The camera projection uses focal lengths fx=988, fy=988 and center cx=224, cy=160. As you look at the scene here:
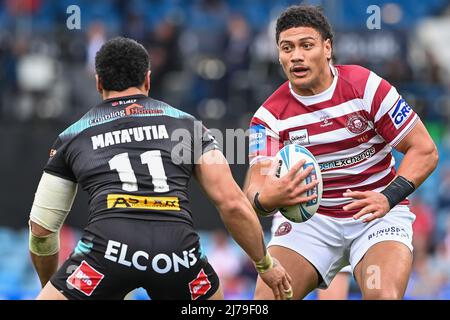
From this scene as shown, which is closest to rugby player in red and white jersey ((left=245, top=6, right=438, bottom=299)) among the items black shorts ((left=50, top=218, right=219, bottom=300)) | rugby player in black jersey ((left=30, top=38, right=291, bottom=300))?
rugby player in black jersey ((left=30, top=38, right=291, bottom=300))

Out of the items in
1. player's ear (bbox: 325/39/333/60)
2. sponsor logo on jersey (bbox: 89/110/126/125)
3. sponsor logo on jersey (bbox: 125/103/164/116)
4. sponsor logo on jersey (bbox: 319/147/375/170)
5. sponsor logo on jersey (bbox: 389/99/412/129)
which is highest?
player's ear (bbox: 325/39/333/60)

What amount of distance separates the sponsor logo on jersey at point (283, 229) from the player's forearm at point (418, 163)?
3.07 feet

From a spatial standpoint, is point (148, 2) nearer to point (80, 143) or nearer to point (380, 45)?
point (380, 45)

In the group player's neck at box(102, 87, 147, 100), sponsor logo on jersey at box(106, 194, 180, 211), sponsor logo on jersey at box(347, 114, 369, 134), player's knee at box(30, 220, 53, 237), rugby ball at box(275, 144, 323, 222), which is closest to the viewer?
sponsor logo on jersey at box(106, 194, 180, 211)

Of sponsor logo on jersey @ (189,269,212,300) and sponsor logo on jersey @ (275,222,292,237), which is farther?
sponsor logo on jersey @ (275,222,292,237)

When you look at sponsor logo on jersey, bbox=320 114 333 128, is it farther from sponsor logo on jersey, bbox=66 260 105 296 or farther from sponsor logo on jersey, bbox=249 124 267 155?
sponsor logo on jersey, bbox=66 260 105 296

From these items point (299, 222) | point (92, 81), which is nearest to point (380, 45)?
point (92, 81)

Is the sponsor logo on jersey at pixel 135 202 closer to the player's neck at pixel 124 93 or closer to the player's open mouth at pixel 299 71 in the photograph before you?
the player's neck at pixel 124 93

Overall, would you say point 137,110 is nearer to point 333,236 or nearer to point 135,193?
point 135,193

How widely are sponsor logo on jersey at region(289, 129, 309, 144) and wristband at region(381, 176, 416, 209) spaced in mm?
726

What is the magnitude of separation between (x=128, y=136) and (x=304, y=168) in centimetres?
119

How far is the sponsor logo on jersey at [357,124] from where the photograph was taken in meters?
6.72

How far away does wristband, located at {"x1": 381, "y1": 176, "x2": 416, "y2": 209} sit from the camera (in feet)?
20.9

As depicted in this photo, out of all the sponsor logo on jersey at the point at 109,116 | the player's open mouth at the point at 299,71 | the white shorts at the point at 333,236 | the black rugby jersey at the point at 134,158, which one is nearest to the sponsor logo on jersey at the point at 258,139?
the player's open mouth at the point at 299,71
